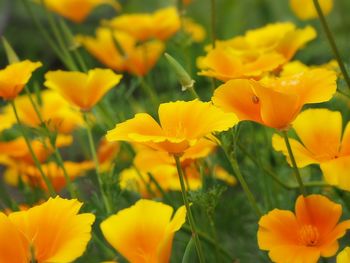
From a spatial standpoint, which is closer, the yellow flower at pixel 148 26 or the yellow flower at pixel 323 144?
the yellow flower at pixel 323 144

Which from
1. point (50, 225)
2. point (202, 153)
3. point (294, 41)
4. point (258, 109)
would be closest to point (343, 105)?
point (294, 41)

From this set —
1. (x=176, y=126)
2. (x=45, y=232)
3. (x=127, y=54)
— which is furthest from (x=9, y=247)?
(x=127, y=54)

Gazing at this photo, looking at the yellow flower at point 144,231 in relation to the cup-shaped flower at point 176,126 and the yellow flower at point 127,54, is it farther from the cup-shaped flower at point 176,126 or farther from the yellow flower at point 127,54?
the yellow flower at point 127,54

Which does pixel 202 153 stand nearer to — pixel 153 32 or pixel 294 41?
pixel 294 41

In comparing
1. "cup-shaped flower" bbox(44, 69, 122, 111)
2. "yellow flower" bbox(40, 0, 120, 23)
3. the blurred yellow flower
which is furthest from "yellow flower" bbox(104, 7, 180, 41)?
"cup-shaped flower" bbox(44, 69, 122, 111)

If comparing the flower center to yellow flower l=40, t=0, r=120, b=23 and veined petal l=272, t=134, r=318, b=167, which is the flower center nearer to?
veined petal l=272, t=134, r=318, b=167

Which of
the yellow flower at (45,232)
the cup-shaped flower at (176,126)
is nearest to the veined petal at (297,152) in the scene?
the cup-shaped flower at (176,126)
